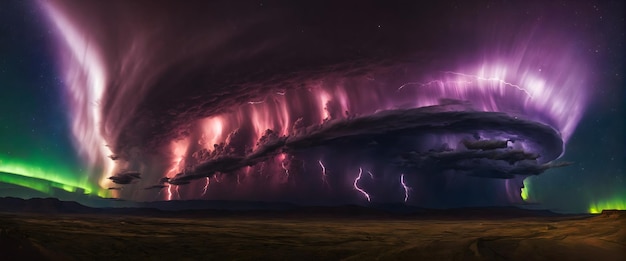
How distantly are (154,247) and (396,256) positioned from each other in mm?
12327

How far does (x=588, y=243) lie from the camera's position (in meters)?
20.9

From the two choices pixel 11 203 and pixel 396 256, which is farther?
pixel 11 203

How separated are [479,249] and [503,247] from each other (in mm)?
2205

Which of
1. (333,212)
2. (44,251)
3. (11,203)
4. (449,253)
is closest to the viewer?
(44,251)

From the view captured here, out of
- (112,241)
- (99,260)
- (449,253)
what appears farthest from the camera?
(112,241)

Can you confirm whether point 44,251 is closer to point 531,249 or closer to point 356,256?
point 356,256

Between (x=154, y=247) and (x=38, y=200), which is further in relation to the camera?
(x=38, y=200)

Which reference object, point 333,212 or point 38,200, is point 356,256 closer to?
point 333,212

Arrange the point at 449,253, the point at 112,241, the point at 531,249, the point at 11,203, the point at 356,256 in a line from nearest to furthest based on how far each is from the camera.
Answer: the point at 356,256
the point at 449,253
the point at 531,249
the point at 112,241
the point at 11,203

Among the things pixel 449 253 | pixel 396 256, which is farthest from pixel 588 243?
pixel 396 256

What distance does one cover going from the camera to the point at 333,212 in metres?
196

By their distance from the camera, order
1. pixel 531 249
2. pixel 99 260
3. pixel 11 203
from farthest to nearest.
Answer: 1. pixel 11 203
2. pixel 531 249
3. pixel 99 260

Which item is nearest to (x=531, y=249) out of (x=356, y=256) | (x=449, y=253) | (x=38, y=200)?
(x=449, y=253)

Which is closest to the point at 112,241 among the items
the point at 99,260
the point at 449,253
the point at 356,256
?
the point at 99,260
